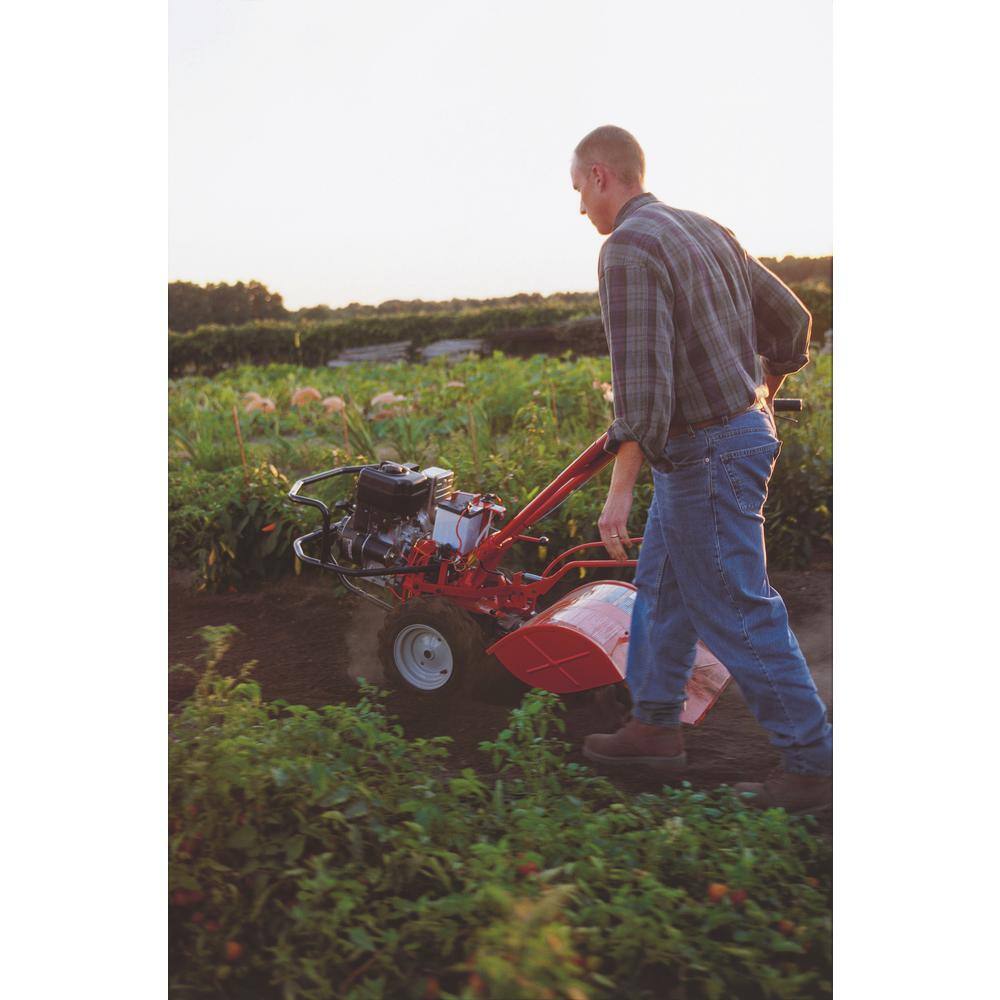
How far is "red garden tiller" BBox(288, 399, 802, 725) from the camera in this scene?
3008 mm

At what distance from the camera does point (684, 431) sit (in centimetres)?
250

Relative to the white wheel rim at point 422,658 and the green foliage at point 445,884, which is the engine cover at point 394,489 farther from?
the green foliage at point 445,884

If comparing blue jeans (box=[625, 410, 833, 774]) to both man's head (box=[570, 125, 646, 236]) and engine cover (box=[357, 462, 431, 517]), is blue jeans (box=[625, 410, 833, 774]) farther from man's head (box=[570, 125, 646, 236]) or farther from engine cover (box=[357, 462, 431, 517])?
engine cover (box=[357, 462, 431, 517])

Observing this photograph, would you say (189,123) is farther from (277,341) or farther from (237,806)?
(277,341)

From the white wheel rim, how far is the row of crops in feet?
3.41

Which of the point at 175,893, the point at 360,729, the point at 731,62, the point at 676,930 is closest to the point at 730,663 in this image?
the point at 676,930

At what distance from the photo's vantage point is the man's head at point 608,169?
2543 millimetres

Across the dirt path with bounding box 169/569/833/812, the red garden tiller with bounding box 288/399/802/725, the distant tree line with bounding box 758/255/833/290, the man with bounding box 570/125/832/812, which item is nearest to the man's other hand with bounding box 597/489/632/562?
the man with bounding box 570/125/832/812

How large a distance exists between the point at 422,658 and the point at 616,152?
5.86 feet

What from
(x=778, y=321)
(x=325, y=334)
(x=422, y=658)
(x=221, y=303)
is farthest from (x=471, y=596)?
(x=325, y=334)

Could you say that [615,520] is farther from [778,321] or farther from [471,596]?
[471,596]

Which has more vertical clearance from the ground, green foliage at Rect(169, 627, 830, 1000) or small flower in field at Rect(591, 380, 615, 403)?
small flower in field at Rect(591, 380, 615, 403)

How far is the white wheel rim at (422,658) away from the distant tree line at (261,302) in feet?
5.70
